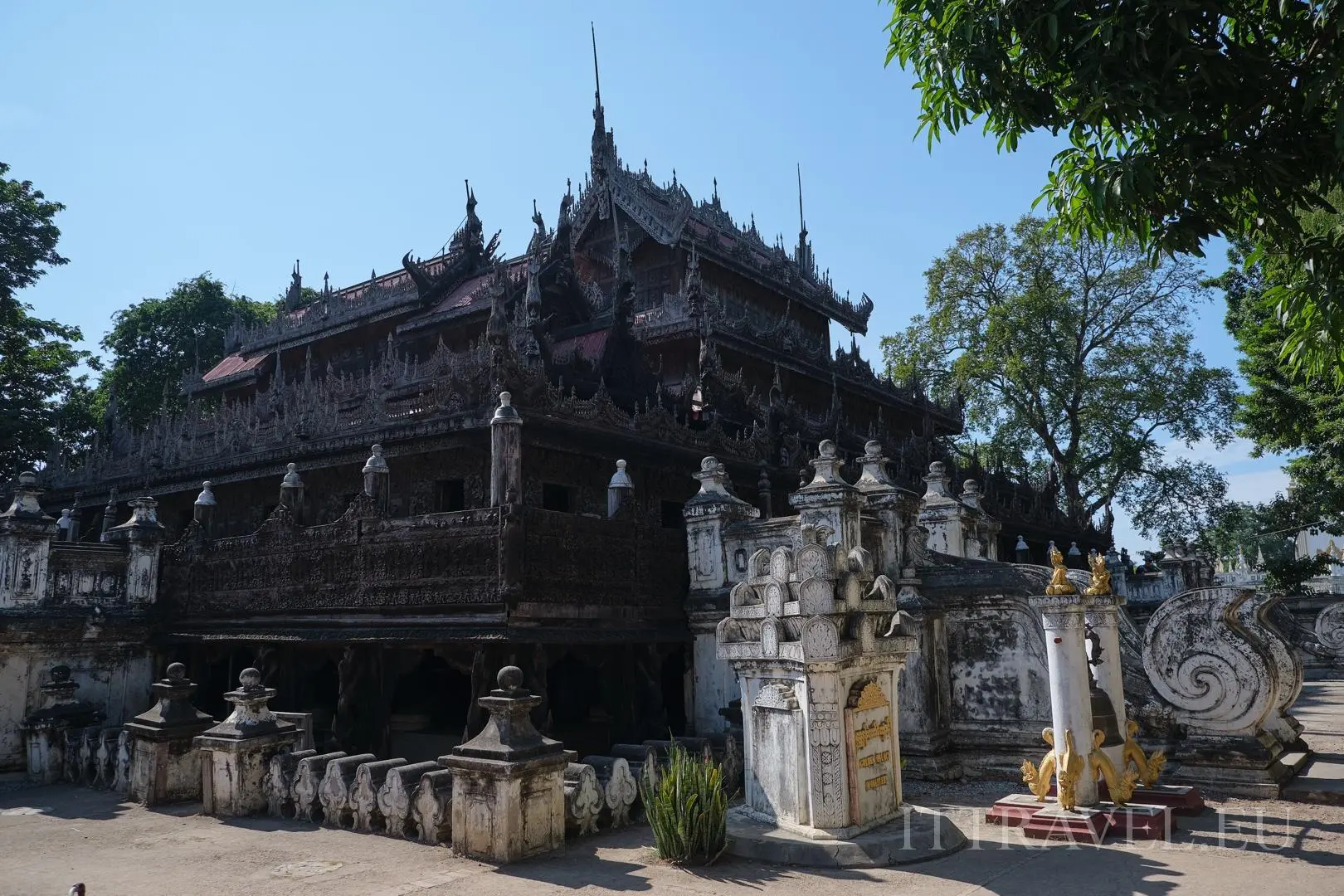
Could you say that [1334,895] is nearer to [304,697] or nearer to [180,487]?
[304,697]

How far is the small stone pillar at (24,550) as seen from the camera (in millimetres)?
13164

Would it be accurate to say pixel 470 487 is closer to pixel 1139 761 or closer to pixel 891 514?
pixel 891 514

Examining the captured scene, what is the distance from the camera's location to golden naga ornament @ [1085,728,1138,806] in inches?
309

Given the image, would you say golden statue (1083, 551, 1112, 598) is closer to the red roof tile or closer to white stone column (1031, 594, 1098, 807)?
white stone column (1031, 594, 1098, 807)

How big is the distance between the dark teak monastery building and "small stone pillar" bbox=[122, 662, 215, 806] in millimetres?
1888

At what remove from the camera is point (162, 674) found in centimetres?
1500

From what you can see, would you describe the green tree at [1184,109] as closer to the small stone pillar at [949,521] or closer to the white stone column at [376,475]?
the small stone pillar at [949,521]

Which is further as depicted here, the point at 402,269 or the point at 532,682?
the point at 402,269

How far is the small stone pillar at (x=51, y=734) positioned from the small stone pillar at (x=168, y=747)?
2.37 meters

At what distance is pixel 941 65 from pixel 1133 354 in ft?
103

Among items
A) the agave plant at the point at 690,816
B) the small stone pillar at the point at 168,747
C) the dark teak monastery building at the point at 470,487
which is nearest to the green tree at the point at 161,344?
the dark teak monastery building at the point at 470,487

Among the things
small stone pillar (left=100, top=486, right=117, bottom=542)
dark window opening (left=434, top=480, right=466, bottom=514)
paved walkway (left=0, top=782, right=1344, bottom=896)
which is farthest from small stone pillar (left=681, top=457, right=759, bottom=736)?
small stone pillar (left=100, top=486, right=117, bottom=542)

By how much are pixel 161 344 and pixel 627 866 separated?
3692 centimetres

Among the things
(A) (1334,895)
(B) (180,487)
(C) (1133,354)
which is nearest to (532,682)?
(A) (1334,895)
